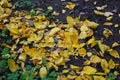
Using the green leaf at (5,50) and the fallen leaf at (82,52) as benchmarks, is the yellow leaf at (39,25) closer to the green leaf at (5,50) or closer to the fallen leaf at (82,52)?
the green leaf at (5,50)

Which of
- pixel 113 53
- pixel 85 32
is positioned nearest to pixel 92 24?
pixel 85 32

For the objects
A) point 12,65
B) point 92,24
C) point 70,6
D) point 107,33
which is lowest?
point 12,65

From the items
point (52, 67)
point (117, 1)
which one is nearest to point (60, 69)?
point (52, 67)

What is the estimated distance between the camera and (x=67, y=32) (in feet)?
12.4

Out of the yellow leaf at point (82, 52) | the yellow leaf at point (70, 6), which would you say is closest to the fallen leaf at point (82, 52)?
the yellow leaf at point (82, 52)

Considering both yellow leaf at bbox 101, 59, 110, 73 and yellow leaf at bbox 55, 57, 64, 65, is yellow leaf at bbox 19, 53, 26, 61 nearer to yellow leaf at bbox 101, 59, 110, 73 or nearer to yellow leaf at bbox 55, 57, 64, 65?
yellow leaf at bbox 55, 57, 64, 65

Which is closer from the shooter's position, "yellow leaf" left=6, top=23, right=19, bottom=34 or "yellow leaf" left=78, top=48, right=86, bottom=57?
"yellow leaf" left=78, top=48, right=86, bottom=57

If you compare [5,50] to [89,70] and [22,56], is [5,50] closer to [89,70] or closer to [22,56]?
[22,56]

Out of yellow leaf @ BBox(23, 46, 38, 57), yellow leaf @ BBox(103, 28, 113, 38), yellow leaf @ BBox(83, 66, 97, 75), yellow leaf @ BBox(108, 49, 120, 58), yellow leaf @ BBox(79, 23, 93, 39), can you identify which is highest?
yellow leaf @ BBox(79, 23, 93, 39)

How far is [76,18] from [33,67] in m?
0.98

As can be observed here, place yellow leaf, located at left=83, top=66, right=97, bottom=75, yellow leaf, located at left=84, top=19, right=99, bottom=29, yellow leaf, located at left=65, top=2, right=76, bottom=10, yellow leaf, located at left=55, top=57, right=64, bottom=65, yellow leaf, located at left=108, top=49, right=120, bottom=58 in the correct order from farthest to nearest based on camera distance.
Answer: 1. yellow leaf, located at left=65, top=2, right=76, bottom=10
2. yellow leaf, located at left=84, top=19, right=99, bottom=29
3. yellow leaf, located at left=108, top=49, right=120, bottom=58
4. yellow leaf, located at left=55, top=57, right=64, bottom=65
5. yellow leaf, located at left=83, top=66, right=97, bottom=75

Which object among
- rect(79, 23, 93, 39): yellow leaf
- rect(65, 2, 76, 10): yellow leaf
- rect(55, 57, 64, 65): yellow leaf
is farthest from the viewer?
rect(65, 2, 76, 10): yellow leaf

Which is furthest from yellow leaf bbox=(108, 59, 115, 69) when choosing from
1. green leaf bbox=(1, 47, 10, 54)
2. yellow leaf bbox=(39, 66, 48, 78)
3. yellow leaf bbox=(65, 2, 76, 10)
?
green leaf bbox=(1, 47, 10, 54)

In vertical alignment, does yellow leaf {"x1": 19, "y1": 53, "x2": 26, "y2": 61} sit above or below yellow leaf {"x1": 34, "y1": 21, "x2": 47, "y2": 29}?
below
